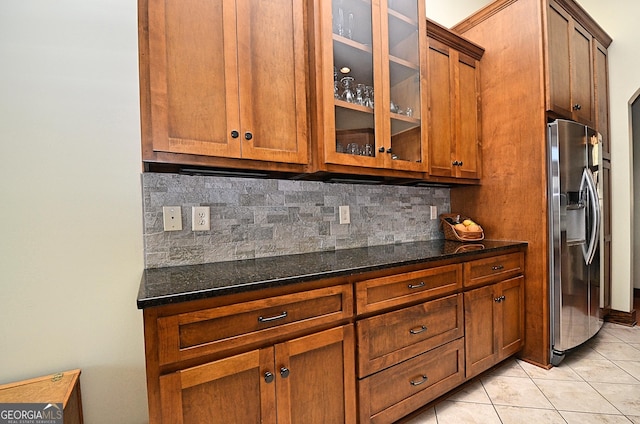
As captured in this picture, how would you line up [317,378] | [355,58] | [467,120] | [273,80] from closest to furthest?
[317,378] → [273,80] → [355,58] → [467,120]

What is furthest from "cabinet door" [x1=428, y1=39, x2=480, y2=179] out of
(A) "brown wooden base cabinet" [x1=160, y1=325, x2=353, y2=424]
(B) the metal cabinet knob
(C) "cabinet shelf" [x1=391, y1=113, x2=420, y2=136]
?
(B) the metal cabinet knob

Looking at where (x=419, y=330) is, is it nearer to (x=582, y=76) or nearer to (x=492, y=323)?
(x=492, y=323)

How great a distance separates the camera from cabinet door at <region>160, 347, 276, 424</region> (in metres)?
0.90

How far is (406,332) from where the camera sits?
56.0 inches

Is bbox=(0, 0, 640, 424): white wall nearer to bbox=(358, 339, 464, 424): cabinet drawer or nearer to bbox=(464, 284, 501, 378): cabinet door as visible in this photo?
bbox=(358, 339, 464, 424): cabinet drawer

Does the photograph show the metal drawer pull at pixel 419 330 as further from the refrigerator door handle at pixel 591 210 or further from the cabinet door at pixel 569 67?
the cabinet door at pixel 569 67

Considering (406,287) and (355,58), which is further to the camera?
(355,58)

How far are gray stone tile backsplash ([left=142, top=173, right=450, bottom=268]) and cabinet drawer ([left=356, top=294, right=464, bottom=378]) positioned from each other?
25.0 inches

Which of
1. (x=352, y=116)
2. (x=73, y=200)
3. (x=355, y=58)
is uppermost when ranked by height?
(x=355, y=58)

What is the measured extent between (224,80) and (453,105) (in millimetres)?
1648

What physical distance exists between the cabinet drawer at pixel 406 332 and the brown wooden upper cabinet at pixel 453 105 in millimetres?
907

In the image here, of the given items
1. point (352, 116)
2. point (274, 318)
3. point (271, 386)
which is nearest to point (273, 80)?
point (352, 116)

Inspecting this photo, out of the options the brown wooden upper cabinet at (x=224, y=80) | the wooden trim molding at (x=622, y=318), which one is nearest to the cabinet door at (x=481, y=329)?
the brown wooden upper cabinet at (x=224, y=80)

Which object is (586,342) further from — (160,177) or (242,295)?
(160,177)
